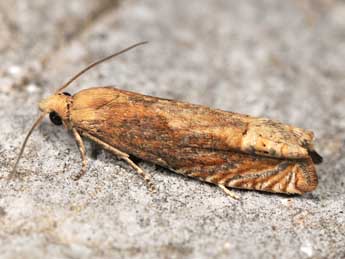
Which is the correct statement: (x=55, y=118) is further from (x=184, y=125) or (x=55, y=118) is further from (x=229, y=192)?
(x=229, y=192)

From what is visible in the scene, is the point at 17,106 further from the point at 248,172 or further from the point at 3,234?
the point at 248,172

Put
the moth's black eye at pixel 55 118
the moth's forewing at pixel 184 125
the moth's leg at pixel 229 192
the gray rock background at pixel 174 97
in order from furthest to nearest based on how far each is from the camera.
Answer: the moth's black eye at pixel 55 118 < the moth's leg at pixel 229 192 < the moth's forewing at pixel 184 125 < the gray rock background at pixel 174 97

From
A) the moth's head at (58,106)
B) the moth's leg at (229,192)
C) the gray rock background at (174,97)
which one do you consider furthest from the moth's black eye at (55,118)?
the moth's leg at (229,192)

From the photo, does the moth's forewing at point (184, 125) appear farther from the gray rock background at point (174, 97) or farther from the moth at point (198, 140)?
the gray rock background at point (174, 97)

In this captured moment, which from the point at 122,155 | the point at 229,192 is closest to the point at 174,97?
the point at 122,155

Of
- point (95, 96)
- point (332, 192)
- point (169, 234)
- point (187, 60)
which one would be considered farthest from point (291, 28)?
point (169, 234)

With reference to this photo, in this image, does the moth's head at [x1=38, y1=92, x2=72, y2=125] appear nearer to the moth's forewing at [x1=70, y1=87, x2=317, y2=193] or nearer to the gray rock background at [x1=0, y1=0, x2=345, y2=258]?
the moth's forewing at [x1=70, y1=87, x2=317, y2=193]

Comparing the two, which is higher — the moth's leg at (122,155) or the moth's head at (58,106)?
the moth's head at (58,106)

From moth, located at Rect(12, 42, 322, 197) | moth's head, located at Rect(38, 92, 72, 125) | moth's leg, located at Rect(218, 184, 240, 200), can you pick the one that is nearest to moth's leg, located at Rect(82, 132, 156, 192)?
moth, located at Rect(12, 42, 322, 197)
